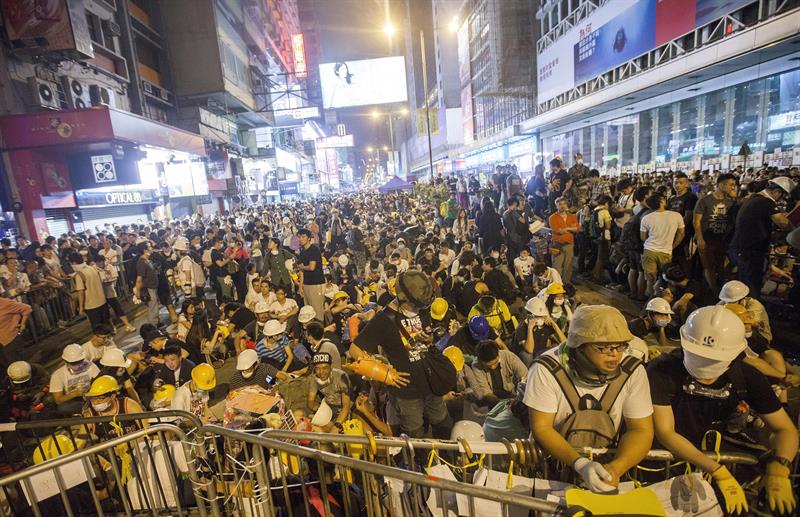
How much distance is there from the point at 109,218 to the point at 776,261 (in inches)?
1009

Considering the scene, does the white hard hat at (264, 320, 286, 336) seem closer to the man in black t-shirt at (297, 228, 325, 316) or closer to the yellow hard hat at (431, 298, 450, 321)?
the yellow hard hat at (431, 298, 450, 321)

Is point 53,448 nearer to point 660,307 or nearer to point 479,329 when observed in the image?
point 479,329

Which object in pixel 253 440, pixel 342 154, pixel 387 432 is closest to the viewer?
pixel 253 440

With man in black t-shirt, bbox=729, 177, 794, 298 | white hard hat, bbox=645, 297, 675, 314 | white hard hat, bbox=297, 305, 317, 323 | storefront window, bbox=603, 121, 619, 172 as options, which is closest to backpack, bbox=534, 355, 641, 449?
white hard hat, bbox=645, 297, 675, 314

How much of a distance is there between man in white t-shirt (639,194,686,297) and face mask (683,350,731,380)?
197 inches

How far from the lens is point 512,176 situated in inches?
554

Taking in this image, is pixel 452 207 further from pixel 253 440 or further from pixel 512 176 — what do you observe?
pixel 253 440

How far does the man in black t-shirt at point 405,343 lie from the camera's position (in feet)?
10.9

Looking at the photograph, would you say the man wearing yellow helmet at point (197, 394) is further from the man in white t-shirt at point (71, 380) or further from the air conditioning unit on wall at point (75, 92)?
the air conditioning unit on wall at point (75, 92)

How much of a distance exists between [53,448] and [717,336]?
5.36m

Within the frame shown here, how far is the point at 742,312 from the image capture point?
372 centimetres

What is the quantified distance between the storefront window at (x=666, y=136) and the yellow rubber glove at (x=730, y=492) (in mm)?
19694

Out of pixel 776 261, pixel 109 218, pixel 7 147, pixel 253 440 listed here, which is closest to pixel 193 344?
pixel 253 440

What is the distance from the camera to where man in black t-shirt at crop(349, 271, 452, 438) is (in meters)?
3.31
